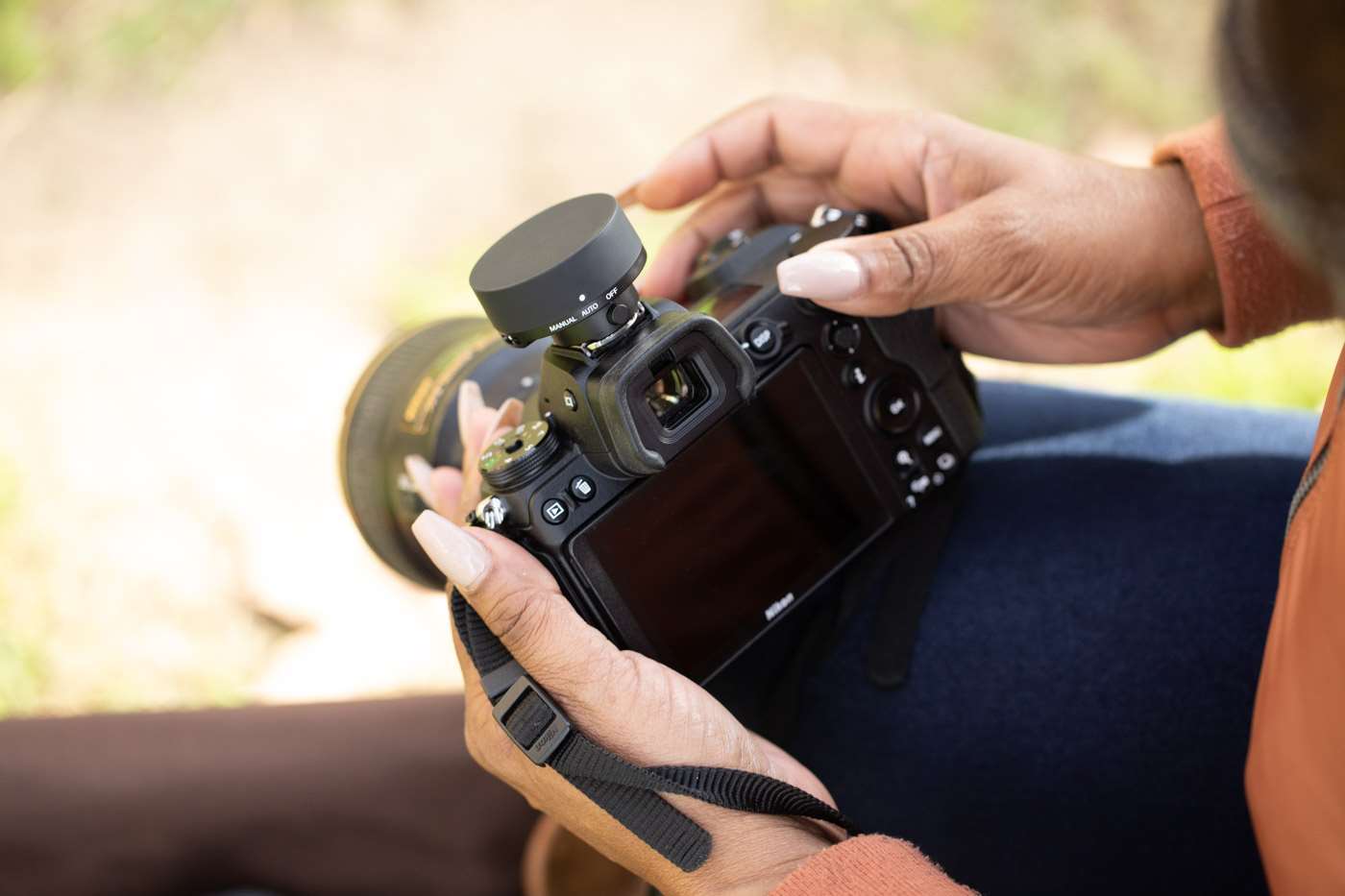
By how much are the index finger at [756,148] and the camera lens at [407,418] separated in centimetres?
21

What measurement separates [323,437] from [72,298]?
1.67 feet

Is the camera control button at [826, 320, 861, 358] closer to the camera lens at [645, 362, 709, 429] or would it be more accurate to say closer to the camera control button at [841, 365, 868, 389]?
the camera control button at [841, 365, 868, 389]

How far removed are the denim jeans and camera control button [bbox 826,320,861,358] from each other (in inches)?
7.2

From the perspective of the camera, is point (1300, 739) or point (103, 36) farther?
point (103, 36)

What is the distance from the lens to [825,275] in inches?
30.2

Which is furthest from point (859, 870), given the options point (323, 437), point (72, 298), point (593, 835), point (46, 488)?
point (72, 298)

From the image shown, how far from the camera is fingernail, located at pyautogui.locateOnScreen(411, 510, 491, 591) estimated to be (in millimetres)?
666

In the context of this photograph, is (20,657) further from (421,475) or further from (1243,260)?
(1243,260)

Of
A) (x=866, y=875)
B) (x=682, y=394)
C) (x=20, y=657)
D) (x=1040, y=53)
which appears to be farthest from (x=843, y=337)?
(x=1040, y=53)

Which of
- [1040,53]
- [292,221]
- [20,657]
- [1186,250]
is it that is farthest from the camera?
[1040,53]

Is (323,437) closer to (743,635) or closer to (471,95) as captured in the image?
(471,95)

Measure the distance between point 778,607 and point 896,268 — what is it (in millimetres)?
241

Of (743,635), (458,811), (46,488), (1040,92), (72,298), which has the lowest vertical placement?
(1040,92)

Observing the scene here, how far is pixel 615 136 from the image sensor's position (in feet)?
6.44
